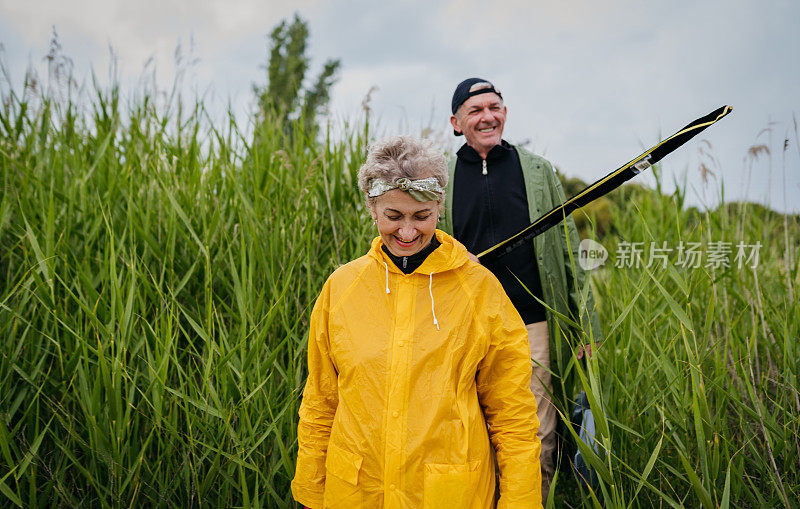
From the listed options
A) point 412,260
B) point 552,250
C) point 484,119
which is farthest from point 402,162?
point 552,250

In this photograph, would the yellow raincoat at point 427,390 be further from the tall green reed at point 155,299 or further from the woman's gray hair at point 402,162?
the tall green reed at point 155,299

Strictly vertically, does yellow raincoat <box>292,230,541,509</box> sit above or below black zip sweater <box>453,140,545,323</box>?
below

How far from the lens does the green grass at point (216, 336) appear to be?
67.2 inches

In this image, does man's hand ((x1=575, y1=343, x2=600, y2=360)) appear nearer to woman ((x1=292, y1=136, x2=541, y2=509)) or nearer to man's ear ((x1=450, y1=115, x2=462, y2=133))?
woman ((x1=292, y1=136, x2=541, y2=509))

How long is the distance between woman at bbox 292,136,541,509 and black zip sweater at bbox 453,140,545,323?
738 millimetres

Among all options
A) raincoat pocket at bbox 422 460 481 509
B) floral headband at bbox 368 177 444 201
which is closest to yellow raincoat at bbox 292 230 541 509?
raincoat pocket at bbox 422 460 481 509

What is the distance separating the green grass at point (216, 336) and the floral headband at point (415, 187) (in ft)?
2.60

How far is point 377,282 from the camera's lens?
4.33 feet

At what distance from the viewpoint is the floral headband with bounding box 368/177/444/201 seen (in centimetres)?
120

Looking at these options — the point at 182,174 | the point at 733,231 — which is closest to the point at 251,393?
the point at 182,174

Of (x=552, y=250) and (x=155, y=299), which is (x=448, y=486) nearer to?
(x=552, y=250)

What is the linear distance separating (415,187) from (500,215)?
0.92 m

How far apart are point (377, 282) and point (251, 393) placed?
750mm

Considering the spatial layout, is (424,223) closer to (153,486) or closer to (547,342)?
(547,342)
